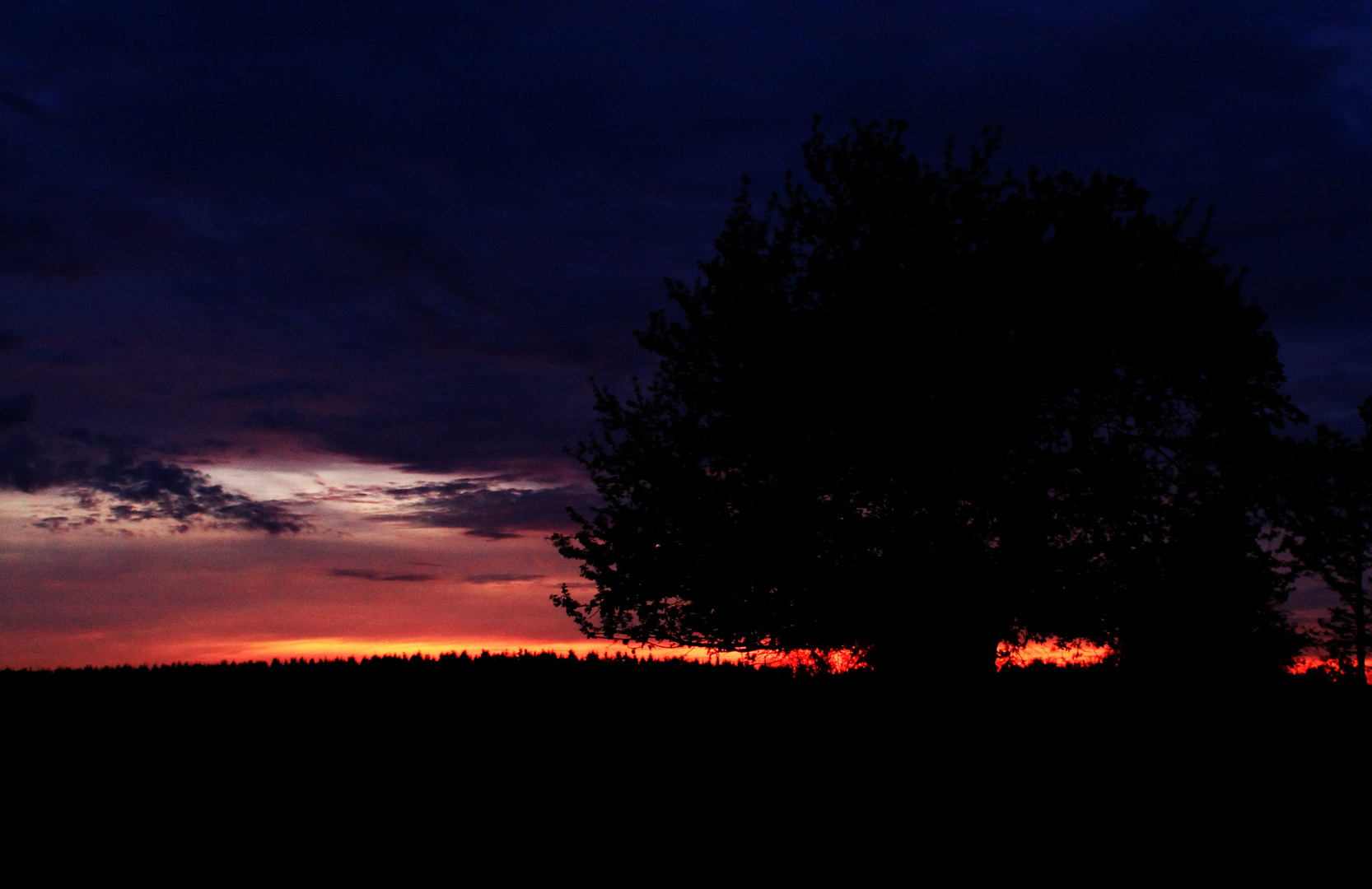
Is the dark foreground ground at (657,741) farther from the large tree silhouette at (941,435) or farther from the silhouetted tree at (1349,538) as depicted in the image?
the silhouetted tree at (1349,538)

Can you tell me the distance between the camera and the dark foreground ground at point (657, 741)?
13594 mm

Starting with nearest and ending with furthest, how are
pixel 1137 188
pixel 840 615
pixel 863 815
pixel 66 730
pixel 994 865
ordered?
pixel 994 865 < pixel 863 815 < pixel 66 730 < pixel 840 615 < pixel 1137 188

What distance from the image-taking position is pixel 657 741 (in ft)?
51.0

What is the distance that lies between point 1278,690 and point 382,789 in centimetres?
1895

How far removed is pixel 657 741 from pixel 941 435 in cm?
905

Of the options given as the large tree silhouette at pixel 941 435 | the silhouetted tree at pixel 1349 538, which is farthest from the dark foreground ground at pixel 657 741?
the silhouetted tree at pixel 1349 538

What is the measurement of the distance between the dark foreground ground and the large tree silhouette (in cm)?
205

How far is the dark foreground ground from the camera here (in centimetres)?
1359

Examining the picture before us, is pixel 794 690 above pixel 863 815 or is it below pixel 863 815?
above

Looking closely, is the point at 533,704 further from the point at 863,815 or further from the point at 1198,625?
the point at 1198,625

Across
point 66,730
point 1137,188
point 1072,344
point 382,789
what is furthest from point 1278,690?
point 66,730

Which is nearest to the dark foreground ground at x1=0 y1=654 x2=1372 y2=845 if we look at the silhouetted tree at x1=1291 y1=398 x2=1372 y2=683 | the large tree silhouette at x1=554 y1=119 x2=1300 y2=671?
the large tree silhouette at x1=554 y1=119 x2=1300 y2=671

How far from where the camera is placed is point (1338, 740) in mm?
18688

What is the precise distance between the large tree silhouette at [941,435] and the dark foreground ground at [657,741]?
205cm
